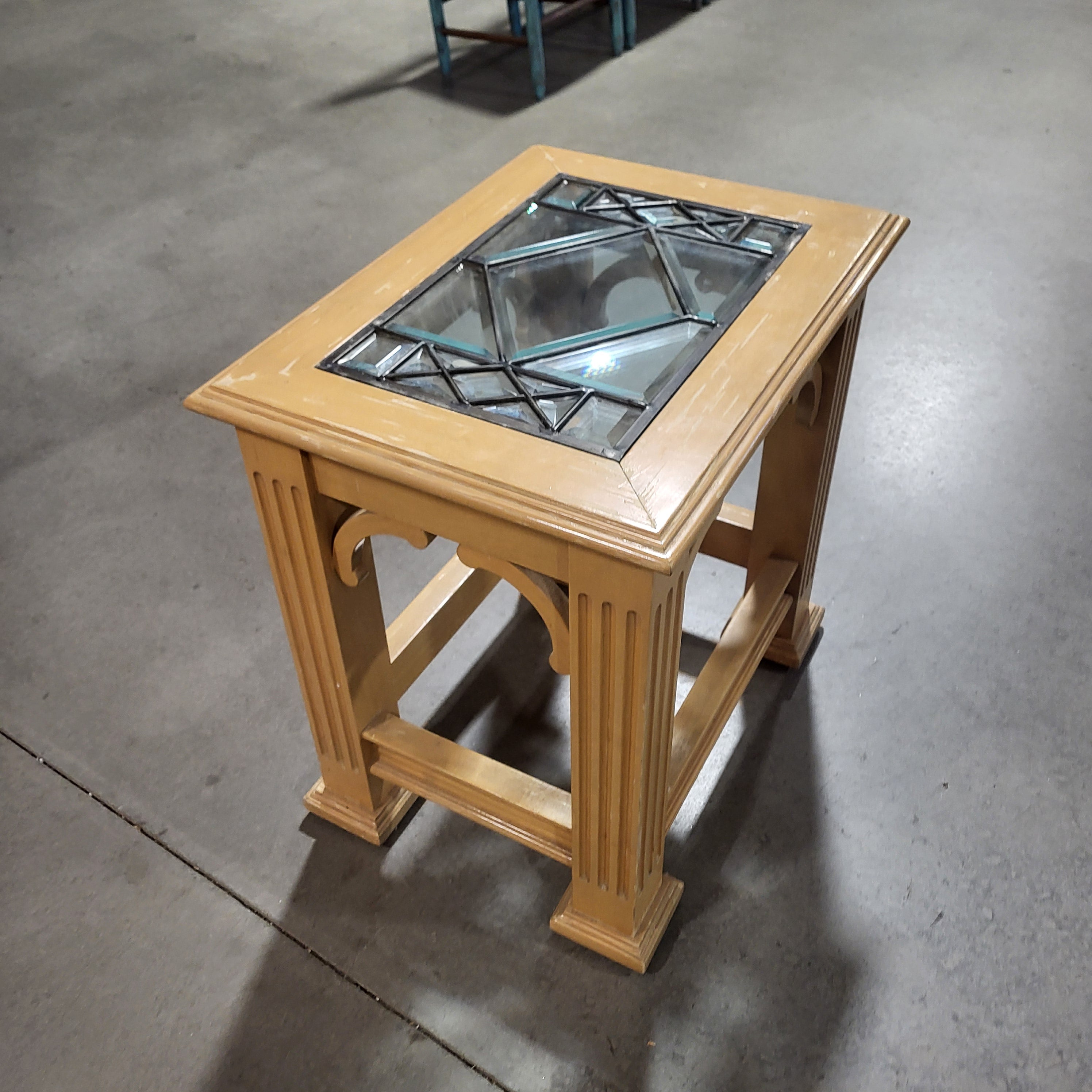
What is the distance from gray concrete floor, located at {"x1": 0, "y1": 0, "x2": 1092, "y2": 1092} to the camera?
5.16 feet

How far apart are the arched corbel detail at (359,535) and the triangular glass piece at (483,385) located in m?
0.19

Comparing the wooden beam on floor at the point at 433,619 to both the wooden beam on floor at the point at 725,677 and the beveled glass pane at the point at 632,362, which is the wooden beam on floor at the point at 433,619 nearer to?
the wooden beam on floor at the point at 725,677

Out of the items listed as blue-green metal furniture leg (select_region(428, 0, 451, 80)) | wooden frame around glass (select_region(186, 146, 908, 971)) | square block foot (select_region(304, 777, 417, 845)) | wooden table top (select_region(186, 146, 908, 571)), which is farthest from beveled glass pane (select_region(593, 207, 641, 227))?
blue-green metal furniture leg (select_region(428, 0, 451, 80))

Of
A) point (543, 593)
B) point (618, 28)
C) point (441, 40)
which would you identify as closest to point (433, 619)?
point (543, 593)

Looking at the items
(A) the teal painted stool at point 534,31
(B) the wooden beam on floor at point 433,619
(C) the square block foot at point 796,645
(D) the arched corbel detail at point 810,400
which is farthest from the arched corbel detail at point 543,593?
(A) the teal painted stool at point 534,31

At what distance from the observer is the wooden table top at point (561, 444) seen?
111cm

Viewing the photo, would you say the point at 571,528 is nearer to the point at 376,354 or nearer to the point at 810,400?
the point at 376,354

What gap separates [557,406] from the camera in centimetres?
126

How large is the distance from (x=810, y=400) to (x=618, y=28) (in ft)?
13.1

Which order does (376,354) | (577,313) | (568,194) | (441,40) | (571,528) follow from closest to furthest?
(571,528) → (376,354) → (577,313) → (568,194) → (441,40)

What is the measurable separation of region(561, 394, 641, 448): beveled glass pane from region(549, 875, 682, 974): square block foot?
0.82 metres

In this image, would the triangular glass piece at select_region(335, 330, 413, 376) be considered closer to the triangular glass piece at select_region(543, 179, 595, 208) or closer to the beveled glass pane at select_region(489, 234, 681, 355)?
the beveled glass pane at select_region(489, 234, 681, 355)

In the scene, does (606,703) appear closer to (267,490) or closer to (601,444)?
(601,444)

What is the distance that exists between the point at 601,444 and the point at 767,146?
344cm
